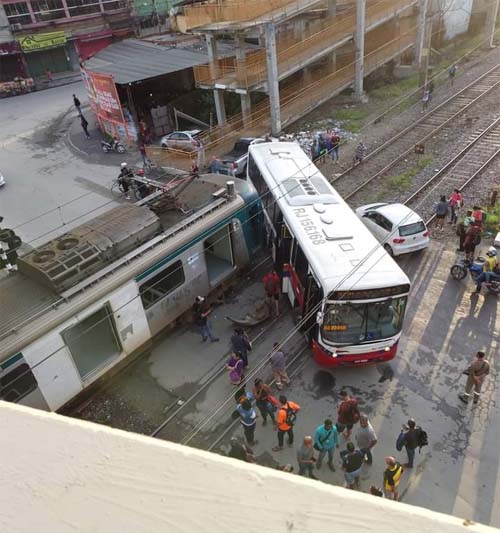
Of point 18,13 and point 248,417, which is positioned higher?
point 18,13

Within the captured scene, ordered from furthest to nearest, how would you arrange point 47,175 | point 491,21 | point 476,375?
point 491,21
point 47,175
point 476,375

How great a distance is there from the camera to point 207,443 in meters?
9.80

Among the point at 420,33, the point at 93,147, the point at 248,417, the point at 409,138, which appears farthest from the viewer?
the point at 420,33

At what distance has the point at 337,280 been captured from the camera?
9.77 meters

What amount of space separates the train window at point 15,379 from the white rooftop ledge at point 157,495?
7667mm

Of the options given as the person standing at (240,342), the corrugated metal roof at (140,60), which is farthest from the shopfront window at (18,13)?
the person standing at (240,342)

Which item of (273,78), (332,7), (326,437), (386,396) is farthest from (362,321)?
(332,7)

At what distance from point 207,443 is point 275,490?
8.84 m

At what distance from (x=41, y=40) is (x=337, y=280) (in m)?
43.1

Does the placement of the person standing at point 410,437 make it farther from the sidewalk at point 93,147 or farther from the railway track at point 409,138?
the sidewalk at point 93,147

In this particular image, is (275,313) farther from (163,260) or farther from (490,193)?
(490,193)

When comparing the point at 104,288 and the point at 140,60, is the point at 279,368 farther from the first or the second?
the point at 140,60

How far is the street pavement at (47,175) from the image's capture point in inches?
770

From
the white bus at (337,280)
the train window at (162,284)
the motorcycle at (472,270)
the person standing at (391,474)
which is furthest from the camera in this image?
the motorcycle at (472,270)
